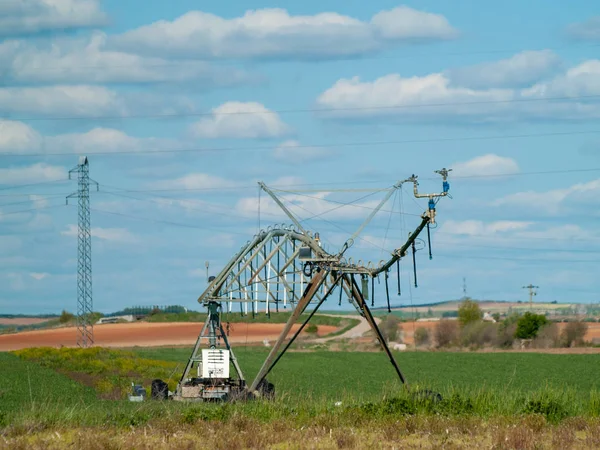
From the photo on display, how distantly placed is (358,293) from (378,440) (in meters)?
14.6

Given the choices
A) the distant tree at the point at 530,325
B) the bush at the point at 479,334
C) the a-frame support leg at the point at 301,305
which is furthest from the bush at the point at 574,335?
the a-frame support leg at the point at 301,305

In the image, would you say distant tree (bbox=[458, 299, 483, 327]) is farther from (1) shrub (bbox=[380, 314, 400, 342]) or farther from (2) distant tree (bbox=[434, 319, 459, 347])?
(2) distant tree (bbox=[434, 319, 459, 347])

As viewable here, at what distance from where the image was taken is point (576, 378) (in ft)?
183

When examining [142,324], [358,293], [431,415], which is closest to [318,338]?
[142,324]

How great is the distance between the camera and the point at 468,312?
12175 centimetres

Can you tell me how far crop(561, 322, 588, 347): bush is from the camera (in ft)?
318

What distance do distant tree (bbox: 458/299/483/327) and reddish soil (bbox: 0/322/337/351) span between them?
57.1ft

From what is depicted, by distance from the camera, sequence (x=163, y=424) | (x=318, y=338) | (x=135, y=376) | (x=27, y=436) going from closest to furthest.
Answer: (x=27, y=436) → (x=163, y=424) → (x=135, y=376) → (x=318, y=338)

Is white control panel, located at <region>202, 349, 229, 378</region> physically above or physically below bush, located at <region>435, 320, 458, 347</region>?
above

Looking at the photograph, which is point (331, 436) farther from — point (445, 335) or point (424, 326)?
point (424, 326)

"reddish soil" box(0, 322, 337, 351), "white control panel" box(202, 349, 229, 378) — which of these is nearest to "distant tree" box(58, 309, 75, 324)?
"reddish soil" box(0, 322, 337, 351)

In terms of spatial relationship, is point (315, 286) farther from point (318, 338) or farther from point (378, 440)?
point (318, 338)

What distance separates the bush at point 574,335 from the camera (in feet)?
318

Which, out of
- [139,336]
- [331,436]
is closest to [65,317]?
[139,336]
